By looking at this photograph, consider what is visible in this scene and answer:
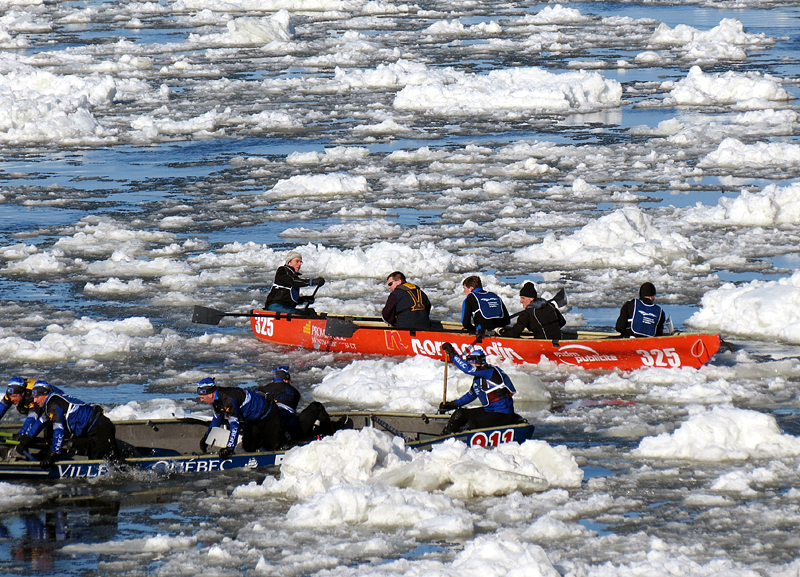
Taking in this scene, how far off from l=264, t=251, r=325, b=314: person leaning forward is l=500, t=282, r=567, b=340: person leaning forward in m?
2.93

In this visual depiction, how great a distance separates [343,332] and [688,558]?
7.47 m

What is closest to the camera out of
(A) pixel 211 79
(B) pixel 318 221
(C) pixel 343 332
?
(C) pixel 343 332

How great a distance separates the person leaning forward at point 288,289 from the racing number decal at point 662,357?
14.6 ft

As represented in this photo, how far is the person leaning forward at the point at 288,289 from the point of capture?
1605 cm

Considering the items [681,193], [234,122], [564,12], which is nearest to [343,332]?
[681,193]

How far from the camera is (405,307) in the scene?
15195mm

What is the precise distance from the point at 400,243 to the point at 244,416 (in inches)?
370

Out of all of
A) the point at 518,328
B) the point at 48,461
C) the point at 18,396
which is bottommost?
the point at 48,461

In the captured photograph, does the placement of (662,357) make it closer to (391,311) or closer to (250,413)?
(391,311)

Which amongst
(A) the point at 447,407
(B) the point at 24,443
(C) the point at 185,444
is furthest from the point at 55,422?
(A) the point at 447,407

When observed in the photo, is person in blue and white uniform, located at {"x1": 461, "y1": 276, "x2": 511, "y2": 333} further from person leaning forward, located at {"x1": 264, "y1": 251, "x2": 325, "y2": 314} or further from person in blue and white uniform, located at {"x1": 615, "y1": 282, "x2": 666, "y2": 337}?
person leaning forward, located at {"x1": 264, "y1": 251, "x2": 325, "y2": 314}

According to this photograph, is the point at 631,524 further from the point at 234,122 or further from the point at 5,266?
the point at 234,122

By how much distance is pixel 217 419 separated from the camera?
11.3 meters

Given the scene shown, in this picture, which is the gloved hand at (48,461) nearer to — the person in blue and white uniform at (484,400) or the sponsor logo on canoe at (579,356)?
the person in blue and white uniform at (484,400)
